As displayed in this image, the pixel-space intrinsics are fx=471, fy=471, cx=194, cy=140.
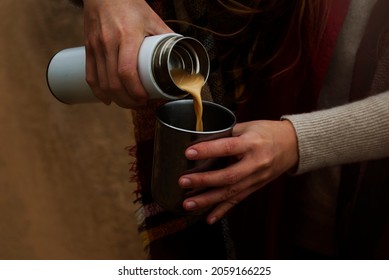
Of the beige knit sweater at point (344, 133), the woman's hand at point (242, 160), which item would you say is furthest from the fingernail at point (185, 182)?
the beige knit sweater at point (344, 133)

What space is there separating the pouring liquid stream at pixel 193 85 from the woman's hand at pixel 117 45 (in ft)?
0.13

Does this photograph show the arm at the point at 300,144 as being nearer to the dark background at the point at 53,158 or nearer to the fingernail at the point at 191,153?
the fingernail at the point at 191,153

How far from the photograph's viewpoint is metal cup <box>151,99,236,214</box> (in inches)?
17.6

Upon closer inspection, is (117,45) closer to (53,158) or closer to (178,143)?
(178,143)

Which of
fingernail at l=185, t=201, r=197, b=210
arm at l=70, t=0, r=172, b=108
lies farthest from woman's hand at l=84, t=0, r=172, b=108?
fingernail at l=185, t=201, r=197, b=210

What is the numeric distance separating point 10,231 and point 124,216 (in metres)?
0.16

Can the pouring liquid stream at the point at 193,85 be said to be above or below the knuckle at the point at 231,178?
above

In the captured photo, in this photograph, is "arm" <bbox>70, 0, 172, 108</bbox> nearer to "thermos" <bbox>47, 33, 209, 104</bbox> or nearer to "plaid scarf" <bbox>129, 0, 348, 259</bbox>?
"thermos" <bbox>47, 33, 209, 104</bbox>

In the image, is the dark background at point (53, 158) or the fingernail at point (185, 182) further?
the dark background at point (53, 158)

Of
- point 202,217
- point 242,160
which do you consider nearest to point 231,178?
point 242,160

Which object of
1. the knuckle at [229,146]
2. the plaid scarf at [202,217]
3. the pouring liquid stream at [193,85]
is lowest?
the plaid scarf at [202,217]

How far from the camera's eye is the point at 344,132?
553mm

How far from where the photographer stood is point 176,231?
2.35 feet

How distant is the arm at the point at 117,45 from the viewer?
1.50ft
